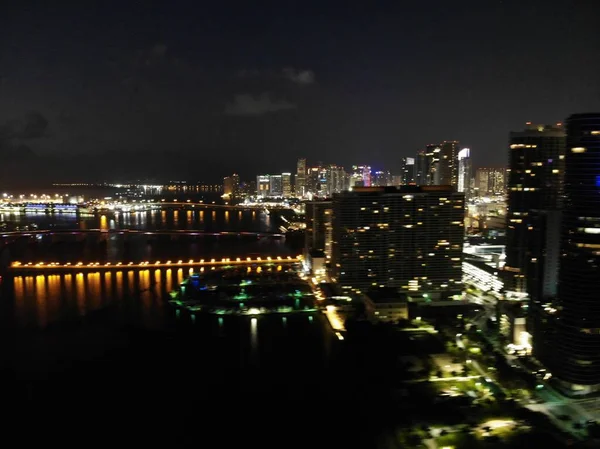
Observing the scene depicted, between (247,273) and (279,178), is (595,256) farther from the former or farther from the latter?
(279,178)

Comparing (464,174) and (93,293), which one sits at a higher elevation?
(464,174)

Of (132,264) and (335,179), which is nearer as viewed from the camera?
(132,264)

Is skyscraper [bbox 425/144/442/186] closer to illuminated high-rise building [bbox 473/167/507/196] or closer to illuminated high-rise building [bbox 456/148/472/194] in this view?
illuminated high-rise building [bbox 456/148/472/194]

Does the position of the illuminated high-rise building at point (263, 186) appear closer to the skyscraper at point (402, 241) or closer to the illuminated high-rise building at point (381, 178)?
the illuminated high-rise building at point (381, 178)

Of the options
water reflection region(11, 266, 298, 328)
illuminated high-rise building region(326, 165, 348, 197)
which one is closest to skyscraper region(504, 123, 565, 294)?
water reflection region(11, 266, 298, 328)

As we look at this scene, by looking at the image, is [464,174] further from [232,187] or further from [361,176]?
[232,187]

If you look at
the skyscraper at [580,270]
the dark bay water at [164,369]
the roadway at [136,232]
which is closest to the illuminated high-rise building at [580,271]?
the skyscraper at [580,270]

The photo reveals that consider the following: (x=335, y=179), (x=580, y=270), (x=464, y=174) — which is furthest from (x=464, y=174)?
(x=580, y=270)
